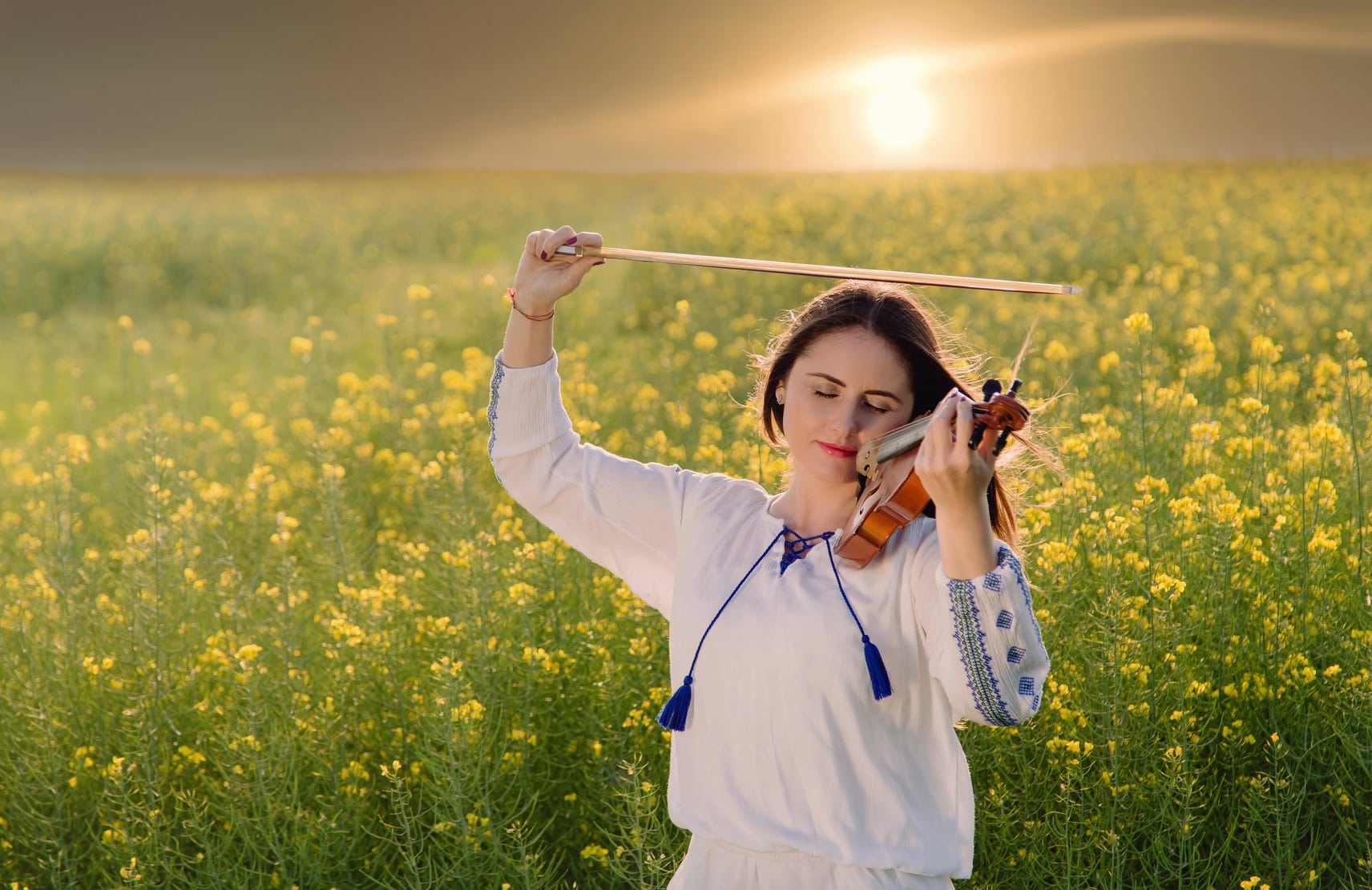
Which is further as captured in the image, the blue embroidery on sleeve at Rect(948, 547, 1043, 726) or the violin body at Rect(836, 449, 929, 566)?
the violin body at Rect(836, 449, 929, 566)

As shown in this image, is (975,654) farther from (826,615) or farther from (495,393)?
(495,393)

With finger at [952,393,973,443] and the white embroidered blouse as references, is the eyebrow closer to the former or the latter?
the white embroidered blouse

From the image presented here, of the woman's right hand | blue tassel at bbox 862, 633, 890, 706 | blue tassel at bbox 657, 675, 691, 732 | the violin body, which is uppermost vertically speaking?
the woman's right hand

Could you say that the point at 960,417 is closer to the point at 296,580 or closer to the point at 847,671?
the point at 847,671

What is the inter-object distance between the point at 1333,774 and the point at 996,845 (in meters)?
0.81

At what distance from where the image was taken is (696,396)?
18.9ft

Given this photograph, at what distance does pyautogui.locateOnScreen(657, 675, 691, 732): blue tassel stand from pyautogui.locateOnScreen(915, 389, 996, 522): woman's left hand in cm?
60

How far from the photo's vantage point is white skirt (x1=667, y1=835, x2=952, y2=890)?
6.23 ft

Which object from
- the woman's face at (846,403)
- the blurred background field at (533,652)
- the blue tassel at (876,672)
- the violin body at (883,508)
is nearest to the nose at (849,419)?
the woman's face at (846,403)

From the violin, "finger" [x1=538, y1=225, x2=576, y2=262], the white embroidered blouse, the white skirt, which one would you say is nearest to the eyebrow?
the violin

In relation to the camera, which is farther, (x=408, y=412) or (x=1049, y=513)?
(x=408, y=412)

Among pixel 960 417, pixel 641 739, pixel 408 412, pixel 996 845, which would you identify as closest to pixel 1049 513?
pixel 996 845

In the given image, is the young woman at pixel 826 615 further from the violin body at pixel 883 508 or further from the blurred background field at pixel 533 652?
the blurred background field at pixel 533 652

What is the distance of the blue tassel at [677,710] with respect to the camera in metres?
2.04
